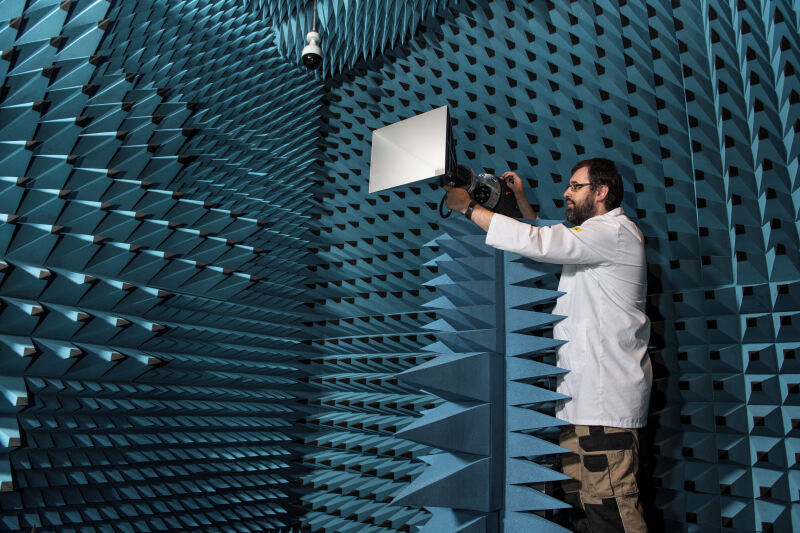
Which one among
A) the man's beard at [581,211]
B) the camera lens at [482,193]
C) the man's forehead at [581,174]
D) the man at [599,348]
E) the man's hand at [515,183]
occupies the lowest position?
the man at [599,348]

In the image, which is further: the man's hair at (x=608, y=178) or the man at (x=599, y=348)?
the man's hair at (x=608, y=178)

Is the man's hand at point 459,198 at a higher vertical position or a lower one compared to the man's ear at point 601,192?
lower

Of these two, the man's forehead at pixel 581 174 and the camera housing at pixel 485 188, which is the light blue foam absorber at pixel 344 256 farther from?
the man's forehead at pixel 581 174

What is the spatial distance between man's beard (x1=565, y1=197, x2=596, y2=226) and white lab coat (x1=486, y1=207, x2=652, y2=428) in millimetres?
113

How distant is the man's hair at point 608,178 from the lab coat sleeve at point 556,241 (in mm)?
167

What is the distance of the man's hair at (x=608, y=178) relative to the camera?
64.9 inches

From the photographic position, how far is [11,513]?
1.97 metres

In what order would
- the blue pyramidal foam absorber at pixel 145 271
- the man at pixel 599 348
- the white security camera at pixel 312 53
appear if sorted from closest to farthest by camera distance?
the man at pixel 599 348, the blue pyramidal foam absorber at pixel 145 271, the white security camera at pixel 312 53

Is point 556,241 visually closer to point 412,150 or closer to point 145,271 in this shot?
point 412,150

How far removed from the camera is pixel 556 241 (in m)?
1.47

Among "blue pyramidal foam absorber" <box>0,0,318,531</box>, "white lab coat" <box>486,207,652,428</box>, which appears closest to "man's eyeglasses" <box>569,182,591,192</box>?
"white lab coat" <box>486,207,652,428</box>

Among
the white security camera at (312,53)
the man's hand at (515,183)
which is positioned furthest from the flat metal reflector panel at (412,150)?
the white security camera at (312,53)

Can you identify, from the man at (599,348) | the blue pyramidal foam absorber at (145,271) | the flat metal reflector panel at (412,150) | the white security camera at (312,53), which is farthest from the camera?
Result: the white security camera at (312,53)

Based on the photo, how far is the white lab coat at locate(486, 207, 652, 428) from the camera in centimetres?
142
